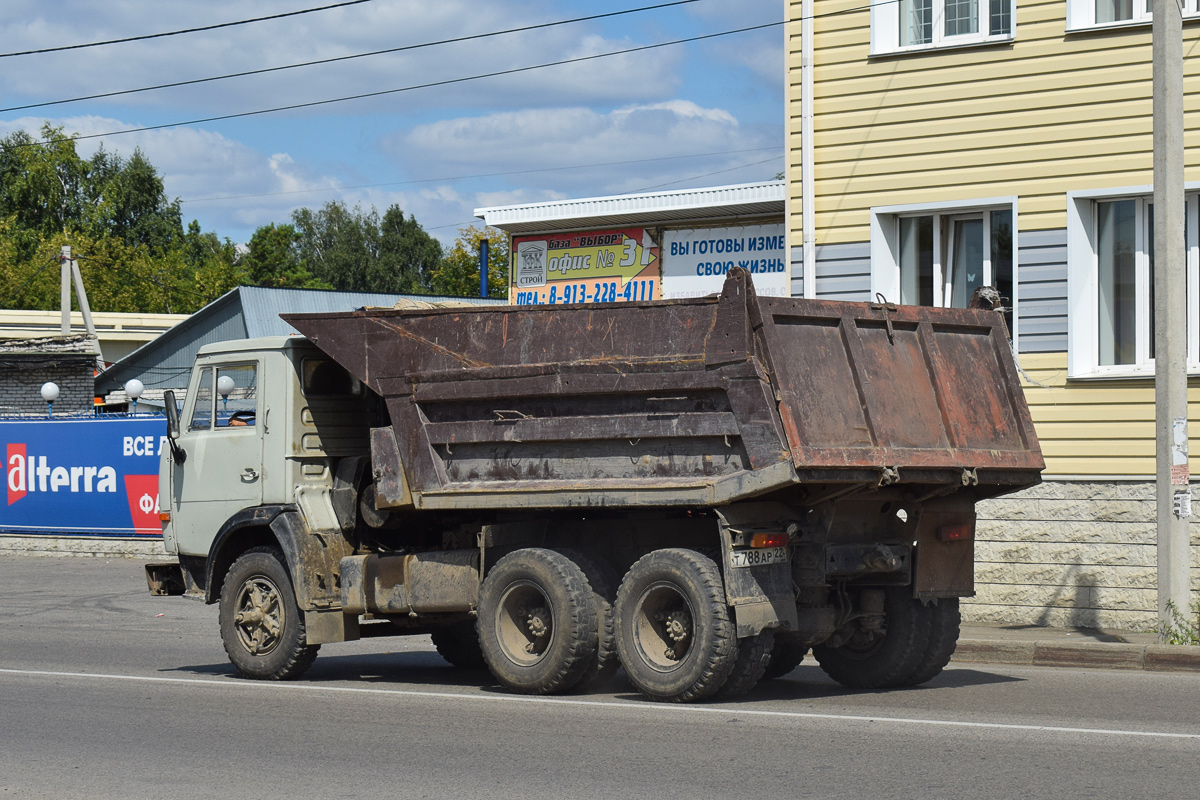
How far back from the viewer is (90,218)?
76750 millimetres

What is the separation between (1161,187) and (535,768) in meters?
7.62

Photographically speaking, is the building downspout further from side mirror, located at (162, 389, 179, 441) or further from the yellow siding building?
side mirror, located at (162, 389, 179, 441)

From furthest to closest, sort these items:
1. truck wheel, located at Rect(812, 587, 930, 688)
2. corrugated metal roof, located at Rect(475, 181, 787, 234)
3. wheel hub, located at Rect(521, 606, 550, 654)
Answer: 1. corrugated metal roof, located at Rect(475, 181, 787, 234)
2. truck wheel, located at Rect(812, 587, 930, 688)
3. wheel hub, located at Rect(521, 606, 550, 654)

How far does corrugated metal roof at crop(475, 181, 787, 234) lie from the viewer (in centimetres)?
1998

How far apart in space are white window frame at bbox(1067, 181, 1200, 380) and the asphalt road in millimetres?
3770

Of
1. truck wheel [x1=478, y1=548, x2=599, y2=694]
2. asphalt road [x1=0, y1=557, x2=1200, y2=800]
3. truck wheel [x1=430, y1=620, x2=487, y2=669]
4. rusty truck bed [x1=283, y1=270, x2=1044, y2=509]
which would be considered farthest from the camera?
truck wheel [x1=430, y1=620, x2=487, y2=669]

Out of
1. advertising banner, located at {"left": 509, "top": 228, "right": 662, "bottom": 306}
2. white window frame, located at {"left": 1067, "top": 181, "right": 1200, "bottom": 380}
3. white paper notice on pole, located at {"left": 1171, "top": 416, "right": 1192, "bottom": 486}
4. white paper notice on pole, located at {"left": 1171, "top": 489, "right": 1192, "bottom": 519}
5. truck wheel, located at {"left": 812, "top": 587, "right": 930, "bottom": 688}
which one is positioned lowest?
truck wheel, located at {"left": 812, "top": 587, "right": 930, "bottom": 688}

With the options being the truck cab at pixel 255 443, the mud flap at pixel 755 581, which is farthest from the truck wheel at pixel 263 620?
the mud flap at pixel 755 581

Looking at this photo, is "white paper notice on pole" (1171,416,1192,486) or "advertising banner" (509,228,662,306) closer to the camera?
"white paper notice on pole" (1171,416,1192,486)

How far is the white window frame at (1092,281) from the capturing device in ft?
46.0

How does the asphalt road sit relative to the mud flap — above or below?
below

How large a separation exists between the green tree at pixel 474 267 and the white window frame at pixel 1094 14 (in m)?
47.5

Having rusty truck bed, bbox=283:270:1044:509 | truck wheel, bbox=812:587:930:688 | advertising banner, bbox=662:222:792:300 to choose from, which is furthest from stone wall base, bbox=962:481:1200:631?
advertising banner, bbox=662:222:792:300

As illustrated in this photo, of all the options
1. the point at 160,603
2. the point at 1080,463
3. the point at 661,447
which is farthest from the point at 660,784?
the point at 160,603
